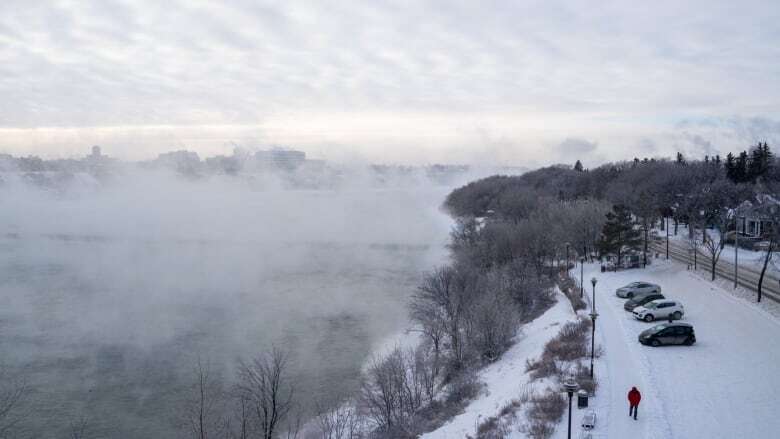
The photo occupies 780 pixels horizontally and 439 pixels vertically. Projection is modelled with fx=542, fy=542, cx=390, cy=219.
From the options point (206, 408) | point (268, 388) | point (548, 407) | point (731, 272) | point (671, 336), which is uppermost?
point (731, 272)

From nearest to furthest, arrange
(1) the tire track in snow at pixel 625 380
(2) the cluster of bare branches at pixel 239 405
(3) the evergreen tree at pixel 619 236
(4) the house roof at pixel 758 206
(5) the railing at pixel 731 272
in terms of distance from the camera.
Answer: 1. (1) the tire track in snow at pixel 625 380
2. (2) the cluster of bare branches at pixel 239 405
3. (5) the railing at pixel 731 272
4. (3) the evergreen tree at pixel 619 236
5. (4) the house roof at pixel 758 206

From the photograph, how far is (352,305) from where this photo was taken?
31.5m

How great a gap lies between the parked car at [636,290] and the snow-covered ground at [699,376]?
5.56 ft

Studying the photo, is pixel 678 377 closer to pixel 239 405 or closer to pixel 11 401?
pixel 239 405

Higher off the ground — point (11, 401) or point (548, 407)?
point (548, 407)

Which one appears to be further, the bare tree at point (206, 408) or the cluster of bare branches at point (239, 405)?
the bare tree at point (206, 408)

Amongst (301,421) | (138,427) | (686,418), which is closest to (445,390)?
(301,421)

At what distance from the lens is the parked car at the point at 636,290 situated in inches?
912

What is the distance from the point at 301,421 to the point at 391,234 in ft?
161

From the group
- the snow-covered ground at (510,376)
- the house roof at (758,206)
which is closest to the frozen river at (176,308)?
the snow-covered ground at (510,376)

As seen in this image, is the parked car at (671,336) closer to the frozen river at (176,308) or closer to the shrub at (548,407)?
the shrub at (548,407)

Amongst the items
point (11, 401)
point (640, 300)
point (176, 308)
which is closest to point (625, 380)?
point (640, 300)

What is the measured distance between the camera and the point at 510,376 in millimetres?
17297

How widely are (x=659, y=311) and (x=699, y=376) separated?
551 centimetres
